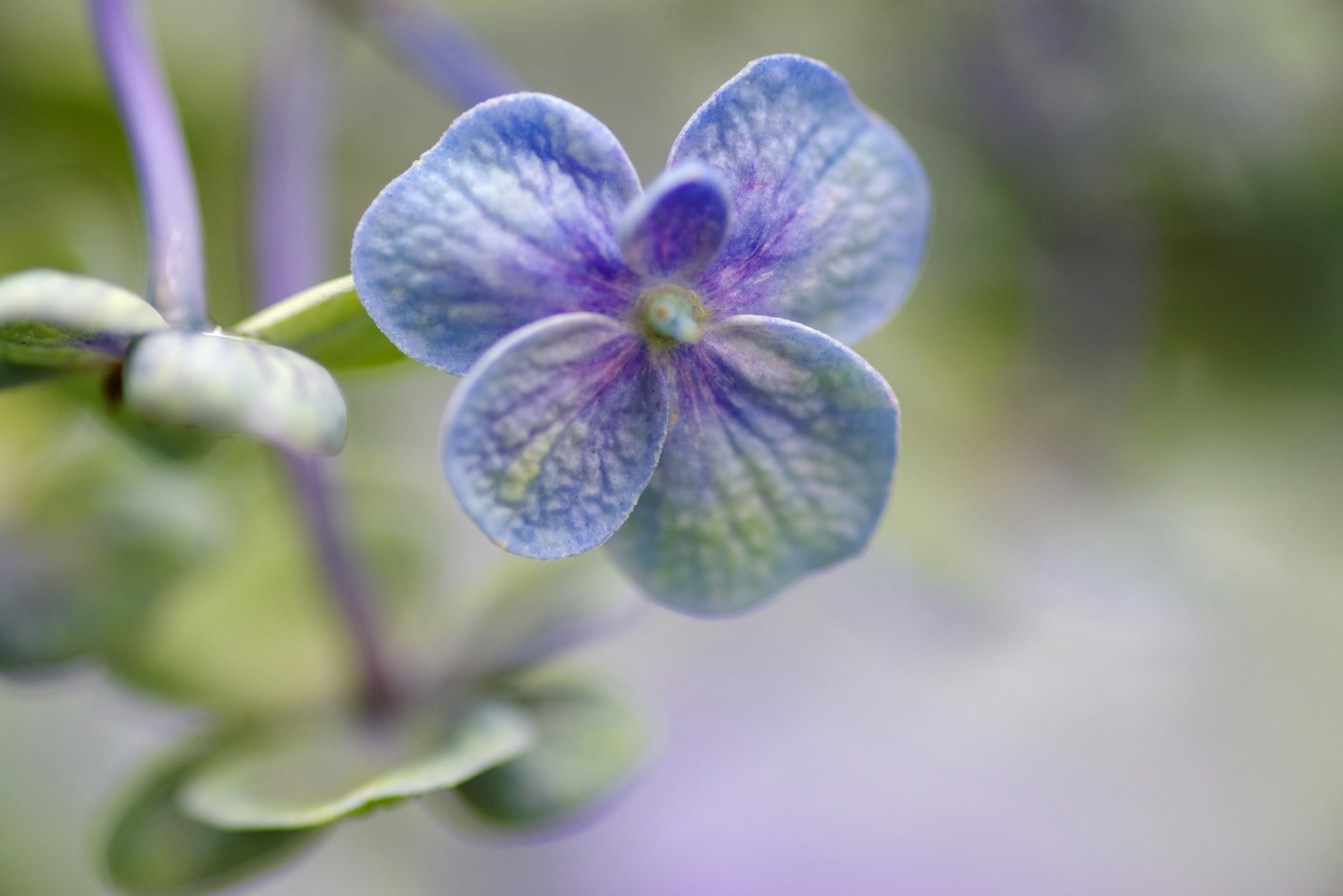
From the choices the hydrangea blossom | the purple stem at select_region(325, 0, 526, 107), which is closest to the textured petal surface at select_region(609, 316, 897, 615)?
the hydrangea blossom

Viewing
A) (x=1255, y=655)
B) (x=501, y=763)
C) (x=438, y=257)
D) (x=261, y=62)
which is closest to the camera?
(x=438, y=257)

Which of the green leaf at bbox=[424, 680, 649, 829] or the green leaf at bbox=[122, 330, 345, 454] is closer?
the green leaf at bbox=[122, 330, 345, 454]

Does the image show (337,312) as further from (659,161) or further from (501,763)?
(659,161)

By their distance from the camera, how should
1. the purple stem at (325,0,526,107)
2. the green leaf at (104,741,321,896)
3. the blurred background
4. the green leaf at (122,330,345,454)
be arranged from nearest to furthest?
the green leaf at (122,330,345,454) < the green leaf at (104,741,321,896) < the purple stem at (325,0,526,107) < the blurred background

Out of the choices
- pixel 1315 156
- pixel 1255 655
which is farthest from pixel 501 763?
pixel 1255 655

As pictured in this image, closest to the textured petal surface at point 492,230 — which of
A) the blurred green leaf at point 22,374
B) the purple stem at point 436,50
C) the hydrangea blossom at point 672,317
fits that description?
the hydrangea blossom at point 672,317

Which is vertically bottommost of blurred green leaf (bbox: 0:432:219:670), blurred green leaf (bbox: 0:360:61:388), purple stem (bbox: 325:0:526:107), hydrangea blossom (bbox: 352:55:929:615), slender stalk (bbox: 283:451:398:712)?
blurred green leaf (bbox: 0:432:219:670)

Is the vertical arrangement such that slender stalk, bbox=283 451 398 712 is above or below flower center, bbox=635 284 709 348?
below

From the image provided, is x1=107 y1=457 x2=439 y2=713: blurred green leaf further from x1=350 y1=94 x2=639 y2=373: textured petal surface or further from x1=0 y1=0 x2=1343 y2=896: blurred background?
x1=350 y1=94 x2=639 y2=373: textured petal surface
